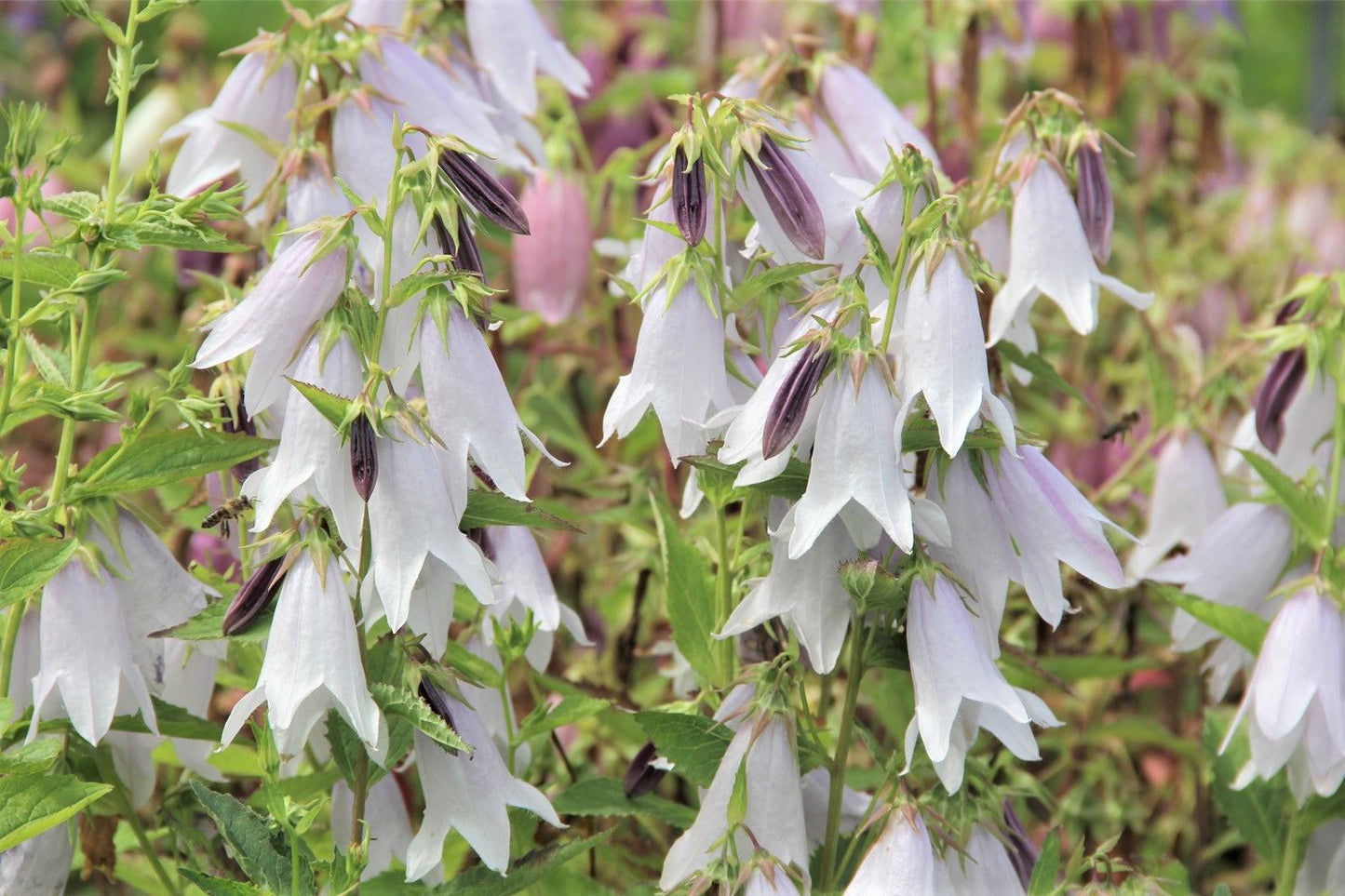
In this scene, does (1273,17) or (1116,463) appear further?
(1273,17)

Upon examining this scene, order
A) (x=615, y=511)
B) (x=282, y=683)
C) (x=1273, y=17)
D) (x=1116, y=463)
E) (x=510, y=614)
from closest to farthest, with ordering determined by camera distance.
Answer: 1. (x=282, y=683)
2. (x=510, y=614)
3. (x=615, y=511)
4. (x=1116, y=463)
5. (x=1273, y=17)

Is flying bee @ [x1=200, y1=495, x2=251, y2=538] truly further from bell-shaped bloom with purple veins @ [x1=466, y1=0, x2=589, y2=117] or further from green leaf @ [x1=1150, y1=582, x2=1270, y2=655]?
green leaf @ [x1=1150, y1=582, x2=1270, y2=655]

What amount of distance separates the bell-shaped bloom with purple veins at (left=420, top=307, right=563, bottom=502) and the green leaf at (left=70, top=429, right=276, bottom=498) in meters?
0.15

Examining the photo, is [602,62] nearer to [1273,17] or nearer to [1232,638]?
[1232,638]

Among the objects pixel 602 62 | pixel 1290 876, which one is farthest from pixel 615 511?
pixel 602 62

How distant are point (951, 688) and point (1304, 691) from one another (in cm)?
42

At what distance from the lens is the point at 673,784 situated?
1535 millimetres

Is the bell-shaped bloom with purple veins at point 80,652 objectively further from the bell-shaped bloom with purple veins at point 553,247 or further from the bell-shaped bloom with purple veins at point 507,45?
the bell-shaped bloom with purple veins at point 553,247

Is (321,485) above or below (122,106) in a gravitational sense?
below

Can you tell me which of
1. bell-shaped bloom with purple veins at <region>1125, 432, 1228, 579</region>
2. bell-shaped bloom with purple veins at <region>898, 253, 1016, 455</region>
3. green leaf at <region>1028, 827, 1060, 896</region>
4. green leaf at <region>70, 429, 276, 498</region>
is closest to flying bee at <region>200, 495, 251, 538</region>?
green leaf at <region>70, 429, 276, 498</region>

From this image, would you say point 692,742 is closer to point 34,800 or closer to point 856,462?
point 856,462

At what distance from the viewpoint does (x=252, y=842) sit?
0.98 meters

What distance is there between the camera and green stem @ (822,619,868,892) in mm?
1049

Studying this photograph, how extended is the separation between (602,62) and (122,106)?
1.78 meters
